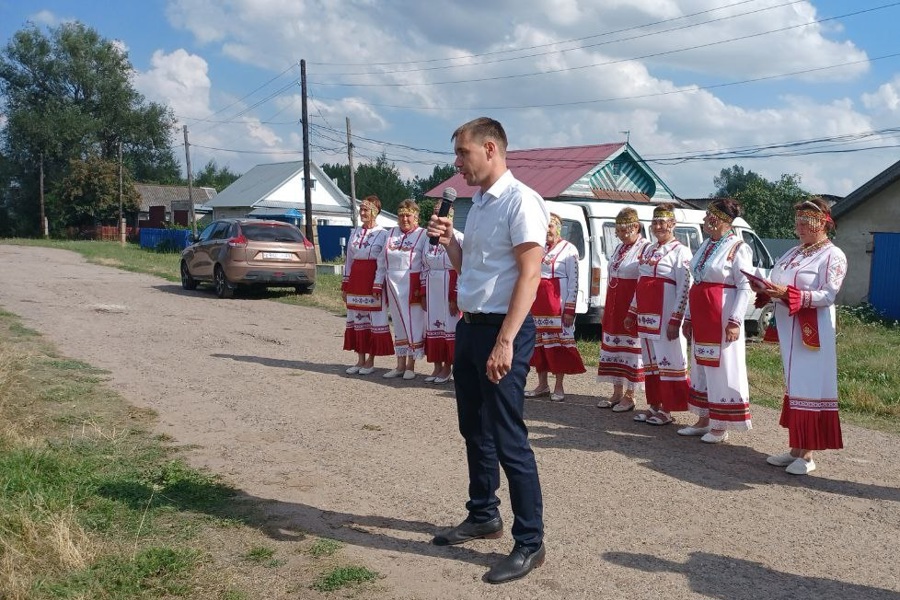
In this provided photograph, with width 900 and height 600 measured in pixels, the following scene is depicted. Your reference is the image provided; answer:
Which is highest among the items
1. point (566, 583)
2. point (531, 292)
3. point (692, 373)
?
point (531, 292)

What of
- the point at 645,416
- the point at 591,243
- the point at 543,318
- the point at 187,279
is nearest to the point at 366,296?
the point at 543,318

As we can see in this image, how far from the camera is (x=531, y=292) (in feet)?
13.1

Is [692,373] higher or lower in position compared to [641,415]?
higher

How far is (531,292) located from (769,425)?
461cm

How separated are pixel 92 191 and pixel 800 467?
2600 inches

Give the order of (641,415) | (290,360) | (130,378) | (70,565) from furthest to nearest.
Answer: (290,360) < (130,378) < (641,415) < (70,565)

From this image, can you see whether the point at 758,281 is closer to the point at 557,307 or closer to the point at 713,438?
the point at 713,438

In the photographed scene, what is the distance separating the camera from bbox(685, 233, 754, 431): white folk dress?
6582 millimetres

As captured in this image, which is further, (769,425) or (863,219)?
(863,219)

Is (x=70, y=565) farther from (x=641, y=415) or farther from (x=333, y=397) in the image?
(x=641, y=415)

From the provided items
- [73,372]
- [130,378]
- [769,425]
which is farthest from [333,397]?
[769,425]

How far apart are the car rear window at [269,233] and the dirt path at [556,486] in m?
7.64

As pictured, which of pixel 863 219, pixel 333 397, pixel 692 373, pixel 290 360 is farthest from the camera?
pixel 863 219

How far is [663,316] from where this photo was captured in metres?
7.35
